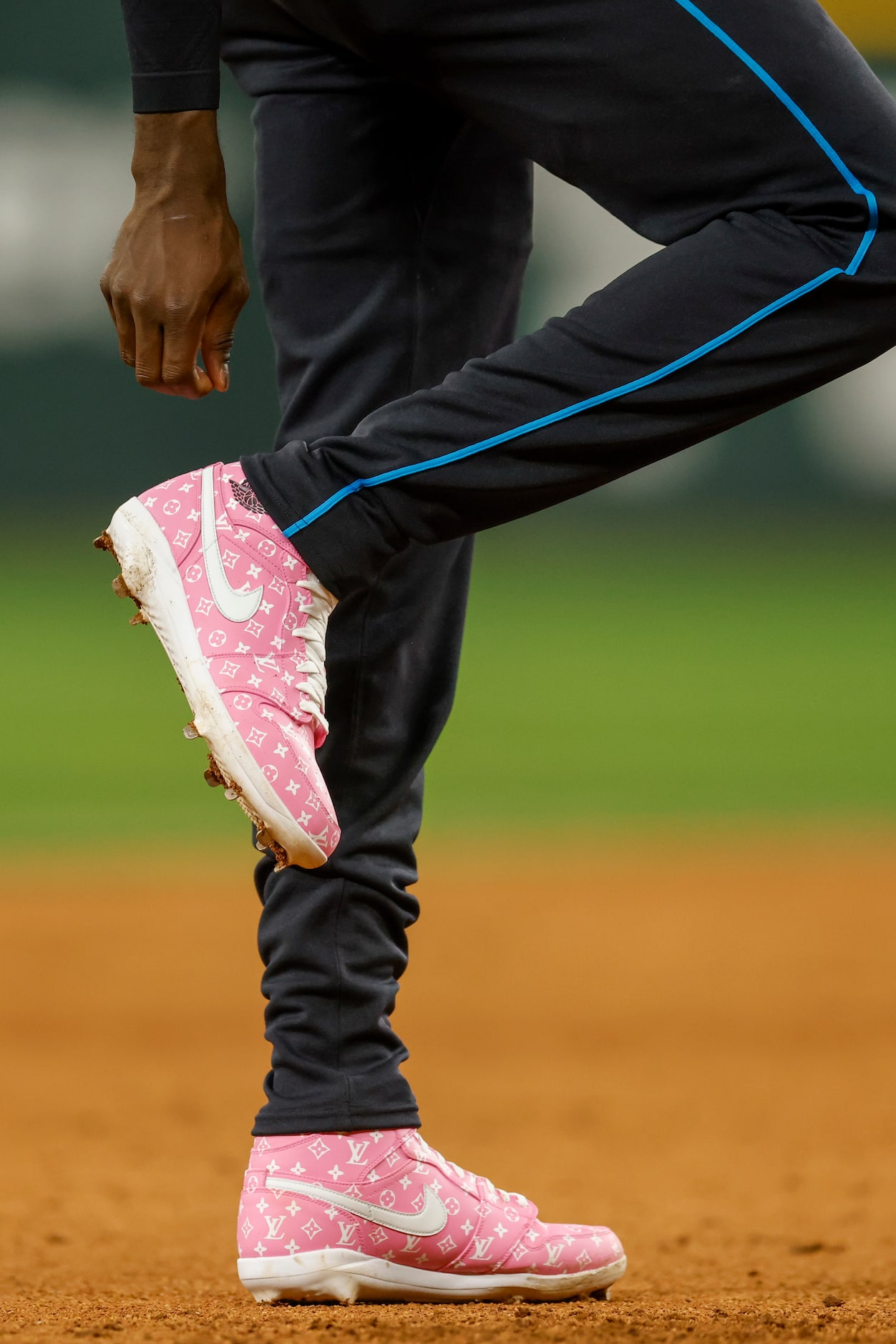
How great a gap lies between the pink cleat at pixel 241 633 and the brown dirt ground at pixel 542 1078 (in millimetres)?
357

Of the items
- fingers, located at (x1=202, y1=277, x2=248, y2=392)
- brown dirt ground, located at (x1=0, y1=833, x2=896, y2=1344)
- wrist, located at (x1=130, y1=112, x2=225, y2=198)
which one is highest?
wrist, located at (x1=130, y1=112, x2=225, y2=198)

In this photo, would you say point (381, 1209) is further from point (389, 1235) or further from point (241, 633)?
point (241, 633)

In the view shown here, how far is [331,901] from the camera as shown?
1318 mm

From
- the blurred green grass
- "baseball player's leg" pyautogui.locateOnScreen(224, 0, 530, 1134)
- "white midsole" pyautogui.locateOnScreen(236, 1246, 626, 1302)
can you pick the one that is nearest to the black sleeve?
"baseball player's leg" pyautogui.locateOnScreen(224, 0, 530, 1134)

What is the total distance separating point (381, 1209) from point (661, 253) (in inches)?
29.6

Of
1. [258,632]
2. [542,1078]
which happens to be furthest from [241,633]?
[542,1078]

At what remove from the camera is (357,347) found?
1.31m

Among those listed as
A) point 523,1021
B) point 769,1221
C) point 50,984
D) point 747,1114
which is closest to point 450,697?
point 769,1221

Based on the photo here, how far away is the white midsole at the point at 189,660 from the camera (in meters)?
1.07

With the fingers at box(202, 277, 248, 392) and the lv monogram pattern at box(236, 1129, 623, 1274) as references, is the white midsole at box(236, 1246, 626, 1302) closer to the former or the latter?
the lv monogram pattern at box(236, 1129, 623, 1274)

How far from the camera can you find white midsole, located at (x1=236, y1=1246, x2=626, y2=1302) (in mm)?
1271

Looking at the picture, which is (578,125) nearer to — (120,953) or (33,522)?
(120,953)

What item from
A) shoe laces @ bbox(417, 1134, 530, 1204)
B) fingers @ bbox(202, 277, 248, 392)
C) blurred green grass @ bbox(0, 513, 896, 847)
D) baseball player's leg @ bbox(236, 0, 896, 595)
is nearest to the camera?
baseball player's leg @ bbox(236, 0, 896, 595)

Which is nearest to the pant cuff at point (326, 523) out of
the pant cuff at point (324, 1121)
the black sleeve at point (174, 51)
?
the black sleeve at point (174, 51)
